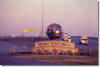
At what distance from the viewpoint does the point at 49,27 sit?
938 cm

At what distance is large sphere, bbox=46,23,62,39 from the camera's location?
30.6 feet

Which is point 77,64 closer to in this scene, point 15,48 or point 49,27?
point 49,27

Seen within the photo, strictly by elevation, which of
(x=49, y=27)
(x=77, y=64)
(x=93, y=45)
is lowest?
(x=77, y=64)

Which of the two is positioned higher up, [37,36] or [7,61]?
[37,36]

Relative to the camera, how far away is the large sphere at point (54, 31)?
9.33 m

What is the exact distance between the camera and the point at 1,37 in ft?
30.5

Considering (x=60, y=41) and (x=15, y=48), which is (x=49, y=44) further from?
(x=15, y=48)

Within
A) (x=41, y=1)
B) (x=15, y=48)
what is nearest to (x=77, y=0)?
(x=41, y=1)

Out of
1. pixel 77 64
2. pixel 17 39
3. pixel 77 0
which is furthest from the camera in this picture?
pixel 17 39

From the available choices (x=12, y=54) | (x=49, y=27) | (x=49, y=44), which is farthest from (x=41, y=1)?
(x=12, y=54)

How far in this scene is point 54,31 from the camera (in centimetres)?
941

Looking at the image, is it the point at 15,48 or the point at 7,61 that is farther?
the point at 15,48

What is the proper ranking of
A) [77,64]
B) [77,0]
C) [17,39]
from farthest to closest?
[17,39] → [77,0] → [77,64]

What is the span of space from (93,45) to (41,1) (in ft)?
10.5
